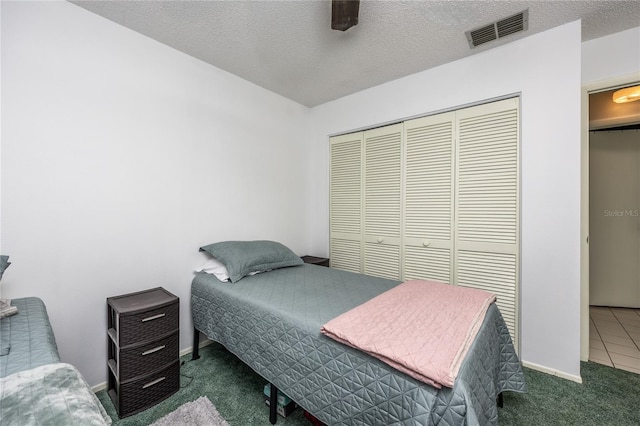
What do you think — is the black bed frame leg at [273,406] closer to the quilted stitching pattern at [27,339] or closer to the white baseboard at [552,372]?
the quilted stitching pattern at [27,339]

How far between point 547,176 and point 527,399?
159 centimetres

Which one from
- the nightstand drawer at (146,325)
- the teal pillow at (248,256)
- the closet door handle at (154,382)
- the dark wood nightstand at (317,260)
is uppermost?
the teal pillow at (248,256)

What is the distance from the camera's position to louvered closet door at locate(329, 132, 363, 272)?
124 inches

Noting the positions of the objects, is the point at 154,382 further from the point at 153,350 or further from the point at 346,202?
the point at 346,202

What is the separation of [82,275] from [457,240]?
2.97 meters

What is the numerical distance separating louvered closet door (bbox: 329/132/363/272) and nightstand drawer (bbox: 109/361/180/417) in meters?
2.01

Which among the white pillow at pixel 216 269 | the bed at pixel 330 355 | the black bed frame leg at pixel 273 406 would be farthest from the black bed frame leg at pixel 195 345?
the black bed frame leg at pixel 273 406

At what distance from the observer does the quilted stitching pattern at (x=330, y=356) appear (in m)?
1.00

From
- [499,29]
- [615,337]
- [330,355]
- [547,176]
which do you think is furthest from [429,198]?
[615,337]

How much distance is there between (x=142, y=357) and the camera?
67.2 inches

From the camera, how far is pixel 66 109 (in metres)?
1.73

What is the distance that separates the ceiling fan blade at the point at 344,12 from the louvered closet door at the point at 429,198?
4.54ft

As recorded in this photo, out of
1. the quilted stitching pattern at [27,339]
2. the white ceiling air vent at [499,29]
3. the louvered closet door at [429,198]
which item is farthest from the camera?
the louvered closet door at [429,198]

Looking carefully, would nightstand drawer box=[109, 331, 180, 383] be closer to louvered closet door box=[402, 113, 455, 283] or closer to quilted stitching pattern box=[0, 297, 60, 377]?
quilted stitching pattern box=[0, 297, 60, 377]
